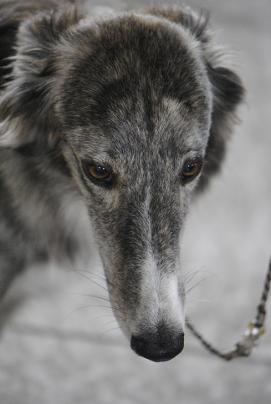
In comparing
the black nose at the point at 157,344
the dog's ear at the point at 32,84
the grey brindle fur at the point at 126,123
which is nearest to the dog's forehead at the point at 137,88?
the grey brindle fur at the point at 126,123

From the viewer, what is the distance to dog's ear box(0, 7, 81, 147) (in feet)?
8.76

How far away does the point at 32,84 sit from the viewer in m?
2.69

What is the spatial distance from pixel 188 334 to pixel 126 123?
5.02 ft

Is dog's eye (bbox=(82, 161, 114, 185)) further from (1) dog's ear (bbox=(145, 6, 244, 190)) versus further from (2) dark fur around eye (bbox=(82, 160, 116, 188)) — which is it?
(1) dog's ear (bbox=(145, 6, 244, 190))

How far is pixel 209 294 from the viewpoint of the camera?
3752 millimetres

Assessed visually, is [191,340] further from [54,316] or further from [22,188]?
[22,188]

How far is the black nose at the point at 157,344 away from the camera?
7.54ft

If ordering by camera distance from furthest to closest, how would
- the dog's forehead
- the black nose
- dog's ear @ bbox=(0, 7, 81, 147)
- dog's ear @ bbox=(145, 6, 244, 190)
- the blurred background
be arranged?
the blurred background
dog's ear @ bbox=(145, 6, 244, 190)
dog's ear @ bbox=(0, 7, 81, 147)
the dog's forehead
the black nose

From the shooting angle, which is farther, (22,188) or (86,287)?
(86,287)

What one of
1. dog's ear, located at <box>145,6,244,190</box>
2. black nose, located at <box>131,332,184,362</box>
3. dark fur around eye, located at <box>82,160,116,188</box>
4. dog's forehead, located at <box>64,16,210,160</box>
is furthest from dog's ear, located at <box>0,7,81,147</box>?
black nose, located at <box>131,332,184,362</box>

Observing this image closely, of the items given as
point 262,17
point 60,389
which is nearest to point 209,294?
point 60,389

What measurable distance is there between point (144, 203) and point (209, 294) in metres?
1.49

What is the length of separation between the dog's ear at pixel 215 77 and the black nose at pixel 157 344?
915 millimetres

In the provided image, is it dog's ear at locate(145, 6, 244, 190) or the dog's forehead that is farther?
dog's ear at locate(145, 6, 244, 190)
